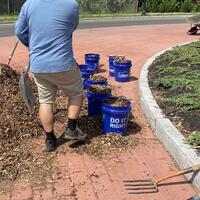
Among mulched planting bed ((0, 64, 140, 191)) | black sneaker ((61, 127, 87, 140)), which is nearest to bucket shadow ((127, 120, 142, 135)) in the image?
mulched planting bed ((0, 64, 140, 191))

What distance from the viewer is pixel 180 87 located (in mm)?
7922

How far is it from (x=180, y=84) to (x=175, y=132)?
2286 millimetres

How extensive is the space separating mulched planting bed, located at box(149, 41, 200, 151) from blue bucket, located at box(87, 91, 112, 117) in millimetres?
912

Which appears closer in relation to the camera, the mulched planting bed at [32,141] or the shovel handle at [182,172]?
the shovel handle at [182,172]

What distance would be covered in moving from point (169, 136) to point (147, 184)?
957 millimetres

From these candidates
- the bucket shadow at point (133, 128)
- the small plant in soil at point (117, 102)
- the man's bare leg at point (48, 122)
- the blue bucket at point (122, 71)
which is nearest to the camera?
the man's bare leg at point (48, 122)

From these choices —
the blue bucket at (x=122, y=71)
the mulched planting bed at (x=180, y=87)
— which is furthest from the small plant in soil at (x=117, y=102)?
the blue bucket at (x=122, y=71)

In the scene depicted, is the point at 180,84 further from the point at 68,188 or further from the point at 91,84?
the point at 68,188

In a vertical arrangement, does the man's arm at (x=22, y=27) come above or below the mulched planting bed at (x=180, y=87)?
above

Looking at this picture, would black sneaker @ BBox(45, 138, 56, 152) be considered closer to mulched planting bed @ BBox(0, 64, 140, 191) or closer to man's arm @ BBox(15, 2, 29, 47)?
mulched planting bed @ BBox(0, 64, 140, 191)

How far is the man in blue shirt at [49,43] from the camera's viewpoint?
5297 mm

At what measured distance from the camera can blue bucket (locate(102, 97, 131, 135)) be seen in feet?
19.8

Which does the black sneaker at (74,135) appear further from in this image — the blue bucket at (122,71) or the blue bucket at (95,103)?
the blue bucket at (122,71)

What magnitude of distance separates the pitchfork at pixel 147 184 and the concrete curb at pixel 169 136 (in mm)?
100
